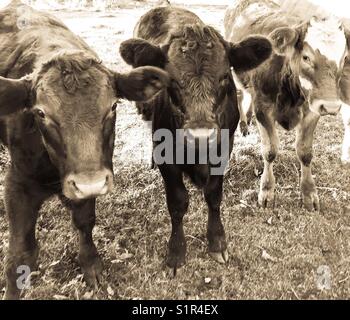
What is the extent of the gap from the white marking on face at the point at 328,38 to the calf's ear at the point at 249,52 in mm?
670

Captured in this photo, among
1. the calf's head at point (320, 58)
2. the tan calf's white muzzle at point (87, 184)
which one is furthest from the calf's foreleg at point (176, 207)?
the calf's head at point (320, 58)

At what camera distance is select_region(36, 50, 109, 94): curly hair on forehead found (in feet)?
9.75

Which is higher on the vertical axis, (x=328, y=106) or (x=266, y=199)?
(x=328, y=106)

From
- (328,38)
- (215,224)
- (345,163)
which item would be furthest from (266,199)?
(328,38)

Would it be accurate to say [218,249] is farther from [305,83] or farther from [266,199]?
[305,83]

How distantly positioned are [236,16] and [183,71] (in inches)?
136

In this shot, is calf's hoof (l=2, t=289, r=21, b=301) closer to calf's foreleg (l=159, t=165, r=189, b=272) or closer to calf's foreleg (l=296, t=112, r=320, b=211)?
calf's foreleg (l=159, t=165, r=189, b=272)

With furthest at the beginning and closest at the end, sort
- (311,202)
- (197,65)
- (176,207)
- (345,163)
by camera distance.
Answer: (345,163) < (311,202) < (176,207) < (197,65)

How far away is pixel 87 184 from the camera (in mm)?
2832

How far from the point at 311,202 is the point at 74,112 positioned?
3163 millimetres

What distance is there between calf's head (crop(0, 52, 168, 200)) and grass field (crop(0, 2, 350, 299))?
1294mm

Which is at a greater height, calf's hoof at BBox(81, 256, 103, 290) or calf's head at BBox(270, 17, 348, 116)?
calf's head at BBox(270, 17, 348, 116)

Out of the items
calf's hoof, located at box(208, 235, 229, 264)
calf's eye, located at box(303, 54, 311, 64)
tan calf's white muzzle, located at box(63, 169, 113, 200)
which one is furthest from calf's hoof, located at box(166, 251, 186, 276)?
calf's eye, located at box(303, 54, 311, 64)
